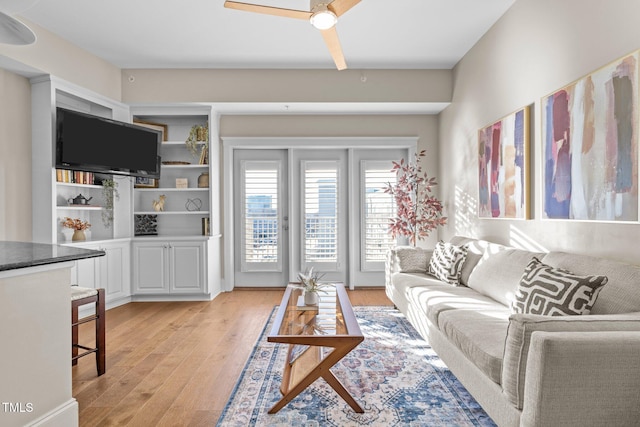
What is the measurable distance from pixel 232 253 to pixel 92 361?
265cm

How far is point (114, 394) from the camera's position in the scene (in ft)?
8.09

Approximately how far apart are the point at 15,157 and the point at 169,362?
252cm

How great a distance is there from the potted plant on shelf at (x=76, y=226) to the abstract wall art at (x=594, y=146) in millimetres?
4442

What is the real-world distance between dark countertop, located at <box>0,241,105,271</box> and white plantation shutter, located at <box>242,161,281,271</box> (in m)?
3.49

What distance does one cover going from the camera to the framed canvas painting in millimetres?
3176

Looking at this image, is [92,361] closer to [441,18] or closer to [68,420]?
[68,420]

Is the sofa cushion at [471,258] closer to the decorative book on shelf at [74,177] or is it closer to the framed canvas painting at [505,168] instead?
the framed canvas painting at [505,168]

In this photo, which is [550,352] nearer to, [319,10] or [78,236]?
[319,10]

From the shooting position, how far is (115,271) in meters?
4.68

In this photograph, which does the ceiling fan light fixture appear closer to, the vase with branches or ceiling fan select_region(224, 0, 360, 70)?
ceiling fan select_region(224, 0, 360, 70)

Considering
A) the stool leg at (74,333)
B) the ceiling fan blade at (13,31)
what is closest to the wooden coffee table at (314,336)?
the stool leg at (74,333)

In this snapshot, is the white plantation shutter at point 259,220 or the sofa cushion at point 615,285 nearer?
the sofa cushion at point 615,285

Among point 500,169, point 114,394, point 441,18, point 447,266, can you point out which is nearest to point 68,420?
point 114,394

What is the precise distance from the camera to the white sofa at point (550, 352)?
4.67 ft
